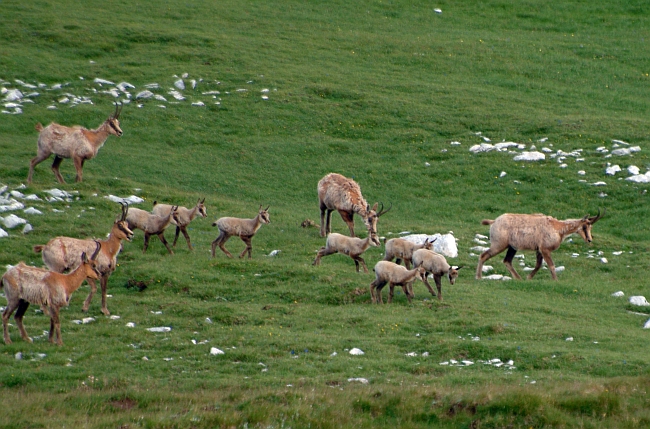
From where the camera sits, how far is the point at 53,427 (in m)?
11.7

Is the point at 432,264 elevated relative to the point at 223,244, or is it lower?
elevated

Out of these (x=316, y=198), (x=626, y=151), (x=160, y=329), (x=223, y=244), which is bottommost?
(x=316, y=198)

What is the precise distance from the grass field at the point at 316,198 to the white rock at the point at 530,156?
0.25 meters

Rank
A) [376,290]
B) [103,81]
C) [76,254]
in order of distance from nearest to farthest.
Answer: [76,254]
[376,290]
[103,81]

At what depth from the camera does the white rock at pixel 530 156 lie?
108ft

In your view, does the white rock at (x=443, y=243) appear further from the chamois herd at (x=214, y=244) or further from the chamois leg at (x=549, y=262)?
the chamois leg at (x=549, y=262)

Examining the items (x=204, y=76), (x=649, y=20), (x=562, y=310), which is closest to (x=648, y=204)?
(x=562, y=310)

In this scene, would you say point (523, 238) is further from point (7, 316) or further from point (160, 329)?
point (7, 316)

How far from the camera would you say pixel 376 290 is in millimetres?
19312

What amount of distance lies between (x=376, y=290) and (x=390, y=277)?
27.5 inches

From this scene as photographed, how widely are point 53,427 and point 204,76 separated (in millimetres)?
31623

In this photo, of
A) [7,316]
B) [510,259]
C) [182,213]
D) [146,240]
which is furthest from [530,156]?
[7,316]

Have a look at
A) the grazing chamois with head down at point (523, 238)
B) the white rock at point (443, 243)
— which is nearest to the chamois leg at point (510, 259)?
the grazing chamois with head down at point (523, 238)

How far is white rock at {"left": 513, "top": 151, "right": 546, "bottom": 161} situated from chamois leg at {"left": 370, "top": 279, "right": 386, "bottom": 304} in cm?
1572
